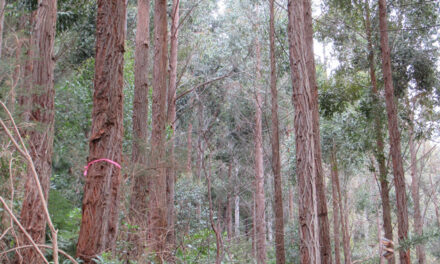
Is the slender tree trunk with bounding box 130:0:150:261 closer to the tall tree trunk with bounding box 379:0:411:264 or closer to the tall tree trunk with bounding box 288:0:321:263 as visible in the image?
the tall tree trunk with bounding box 288:0:321:263

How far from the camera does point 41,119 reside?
618cm

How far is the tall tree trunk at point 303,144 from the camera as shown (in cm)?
564

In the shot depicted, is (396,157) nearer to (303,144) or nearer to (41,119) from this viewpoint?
(303,144)

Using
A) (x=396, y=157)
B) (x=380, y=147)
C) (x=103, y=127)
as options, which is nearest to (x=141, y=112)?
(x=103, y=127)

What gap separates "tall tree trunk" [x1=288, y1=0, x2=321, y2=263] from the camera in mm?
5641

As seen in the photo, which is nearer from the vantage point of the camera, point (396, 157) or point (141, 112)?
point (141, 112)

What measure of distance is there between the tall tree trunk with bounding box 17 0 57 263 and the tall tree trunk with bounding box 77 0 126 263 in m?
1.71

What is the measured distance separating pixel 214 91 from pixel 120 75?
1728 centimetres

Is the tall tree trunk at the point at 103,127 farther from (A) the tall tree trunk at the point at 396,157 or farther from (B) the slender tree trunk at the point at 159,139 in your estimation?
(A) the tall tree trunk at the point at 396,157

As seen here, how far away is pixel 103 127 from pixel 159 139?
3.95 meters

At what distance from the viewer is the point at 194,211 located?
16594 mm

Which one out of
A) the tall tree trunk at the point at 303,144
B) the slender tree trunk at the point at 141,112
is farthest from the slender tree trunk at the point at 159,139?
the tall tree trunk at the point at 303,144

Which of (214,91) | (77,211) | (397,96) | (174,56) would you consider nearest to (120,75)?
(77,211)

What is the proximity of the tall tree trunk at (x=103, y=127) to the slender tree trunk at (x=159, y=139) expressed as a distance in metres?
2.35
